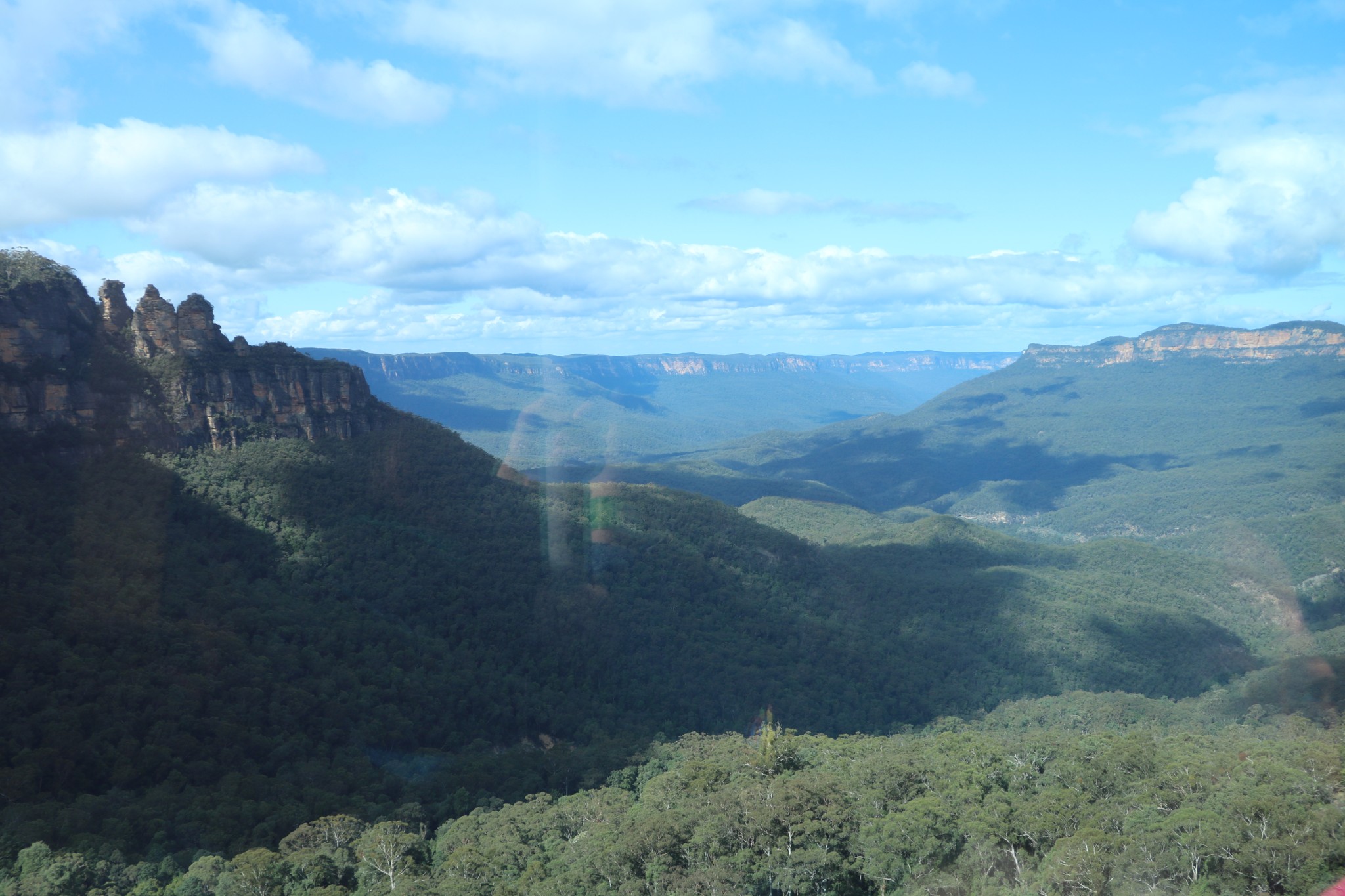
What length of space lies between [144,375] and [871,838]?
54391mm

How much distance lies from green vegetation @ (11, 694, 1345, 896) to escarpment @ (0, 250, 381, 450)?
3355cm

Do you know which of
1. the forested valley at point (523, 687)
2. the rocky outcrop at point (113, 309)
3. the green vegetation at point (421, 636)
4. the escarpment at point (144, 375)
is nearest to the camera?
the forested valley at point (523, 687)

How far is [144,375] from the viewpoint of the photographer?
183ft

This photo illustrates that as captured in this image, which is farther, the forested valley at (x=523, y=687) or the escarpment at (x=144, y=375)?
the escarpment at (x=144, y=375)

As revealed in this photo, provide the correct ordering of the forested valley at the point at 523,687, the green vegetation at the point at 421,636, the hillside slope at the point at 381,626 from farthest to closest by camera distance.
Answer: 1. the hillside slope at the point at 381,626
2. the green vegetation at the point at 421,636
3. the forested valley at the point at 523,687

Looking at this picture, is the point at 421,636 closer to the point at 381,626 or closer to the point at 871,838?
the point at 381,626

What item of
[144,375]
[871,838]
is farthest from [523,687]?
[144,375]

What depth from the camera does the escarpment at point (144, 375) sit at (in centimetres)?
4956

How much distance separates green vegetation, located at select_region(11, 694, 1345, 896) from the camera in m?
22.1

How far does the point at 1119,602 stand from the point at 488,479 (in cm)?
6395

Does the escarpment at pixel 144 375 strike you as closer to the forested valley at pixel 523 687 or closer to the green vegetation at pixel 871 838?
the forested valley at pixel 523 687

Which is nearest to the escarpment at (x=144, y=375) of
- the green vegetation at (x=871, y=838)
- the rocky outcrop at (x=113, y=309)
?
the rocky outcrop at (x=113, y=309)

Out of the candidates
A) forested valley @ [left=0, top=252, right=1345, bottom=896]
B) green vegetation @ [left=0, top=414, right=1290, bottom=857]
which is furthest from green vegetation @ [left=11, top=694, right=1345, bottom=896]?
green vegetation @ [left=0, top=414, right=1290, bottom=857]

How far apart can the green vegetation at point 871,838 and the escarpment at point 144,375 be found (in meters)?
33.6
